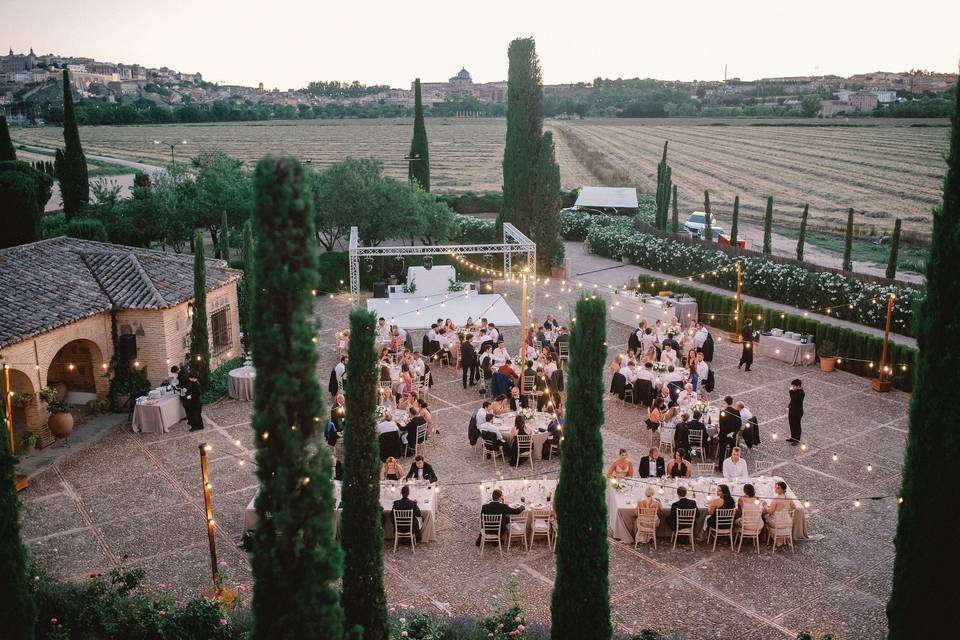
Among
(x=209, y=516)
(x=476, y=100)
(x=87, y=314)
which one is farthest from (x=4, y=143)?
(x=476, y=100)

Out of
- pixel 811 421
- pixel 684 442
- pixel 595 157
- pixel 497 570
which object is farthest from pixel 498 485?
pixel 595 157

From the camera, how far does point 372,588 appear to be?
8273 millimetres

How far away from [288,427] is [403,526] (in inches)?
256

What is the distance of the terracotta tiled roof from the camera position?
1670 cm

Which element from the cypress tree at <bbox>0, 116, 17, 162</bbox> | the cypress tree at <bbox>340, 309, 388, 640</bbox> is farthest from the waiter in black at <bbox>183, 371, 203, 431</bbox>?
the cypress tree at <bbox>0, 116, 17, 162</bbox>

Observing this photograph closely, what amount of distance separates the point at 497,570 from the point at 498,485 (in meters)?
1.65

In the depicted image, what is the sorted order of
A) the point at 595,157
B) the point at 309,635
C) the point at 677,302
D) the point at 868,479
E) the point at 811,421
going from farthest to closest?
the point at 595,157 < the point at 677,302 < the point at 811,421 < the point at 868,479 < the point at 309,635

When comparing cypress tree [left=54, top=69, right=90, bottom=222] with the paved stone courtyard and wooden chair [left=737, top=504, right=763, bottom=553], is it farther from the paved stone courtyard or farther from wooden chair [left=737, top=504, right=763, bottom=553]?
wooden chair [left=737, top=504, right=763, bottom=553]

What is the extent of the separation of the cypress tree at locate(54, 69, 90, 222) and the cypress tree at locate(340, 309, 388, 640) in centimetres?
3159

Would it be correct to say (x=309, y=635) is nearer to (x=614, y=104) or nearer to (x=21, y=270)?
(x=21, y=270)

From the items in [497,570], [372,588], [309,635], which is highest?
[309,635]

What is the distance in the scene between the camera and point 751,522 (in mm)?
11820

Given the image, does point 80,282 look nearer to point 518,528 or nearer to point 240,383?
point 240,383

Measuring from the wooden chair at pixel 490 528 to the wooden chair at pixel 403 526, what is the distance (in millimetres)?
1110
